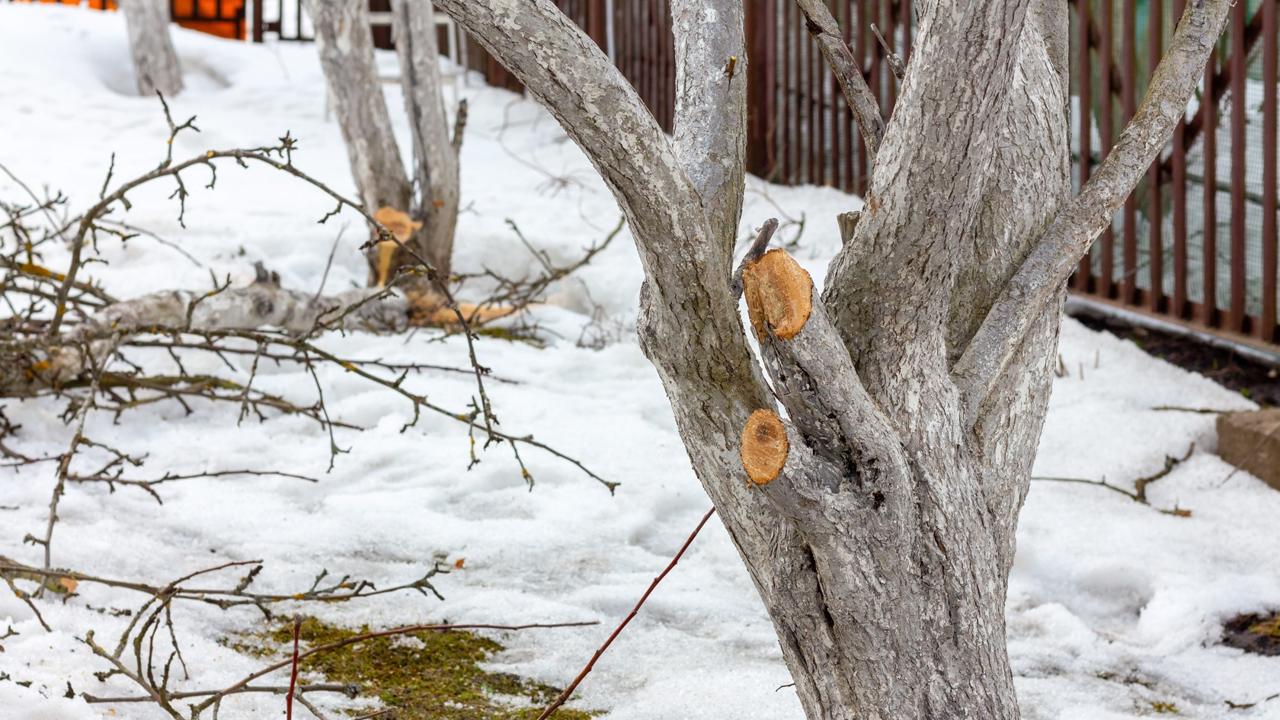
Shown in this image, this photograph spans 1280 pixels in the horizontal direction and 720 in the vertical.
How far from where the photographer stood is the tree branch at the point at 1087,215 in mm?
1739

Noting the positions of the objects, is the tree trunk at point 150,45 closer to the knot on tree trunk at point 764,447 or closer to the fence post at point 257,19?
the fence post at point 257,19

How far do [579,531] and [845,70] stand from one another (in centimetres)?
168

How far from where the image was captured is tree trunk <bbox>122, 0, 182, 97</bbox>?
357 inches

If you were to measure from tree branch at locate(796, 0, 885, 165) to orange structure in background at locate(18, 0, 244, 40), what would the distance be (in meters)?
12.8

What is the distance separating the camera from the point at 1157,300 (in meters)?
4.59

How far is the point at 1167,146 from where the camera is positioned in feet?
15.7

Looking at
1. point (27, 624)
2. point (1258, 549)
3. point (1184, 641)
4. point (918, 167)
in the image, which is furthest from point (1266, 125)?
point (27, 624)

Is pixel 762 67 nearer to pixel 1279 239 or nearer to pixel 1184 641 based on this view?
pixel 1279 239

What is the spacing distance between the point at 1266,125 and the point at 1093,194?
2763 mm

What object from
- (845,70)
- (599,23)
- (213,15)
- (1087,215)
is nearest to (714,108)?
(845,70)

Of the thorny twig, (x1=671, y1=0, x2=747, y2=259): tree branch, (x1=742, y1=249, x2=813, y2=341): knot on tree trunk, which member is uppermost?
(x1=671, y1=0, x2=747, y2=259): tree branch

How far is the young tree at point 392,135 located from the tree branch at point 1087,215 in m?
3.56

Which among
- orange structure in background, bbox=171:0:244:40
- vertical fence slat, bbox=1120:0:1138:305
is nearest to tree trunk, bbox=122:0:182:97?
orange structure in background, bbox=171:0:244:40

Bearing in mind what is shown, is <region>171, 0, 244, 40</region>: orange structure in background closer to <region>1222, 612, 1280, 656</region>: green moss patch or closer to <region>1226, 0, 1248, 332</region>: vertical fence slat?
<region>1226, 0, 1248, 332</region>: vertical fence slat
